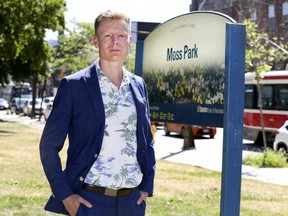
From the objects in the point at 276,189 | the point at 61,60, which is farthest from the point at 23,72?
the point at 276,189

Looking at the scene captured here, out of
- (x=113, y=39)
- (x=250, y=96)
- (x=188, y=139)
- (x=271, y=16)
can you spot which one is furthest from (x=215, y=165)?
(x=271, y=16)

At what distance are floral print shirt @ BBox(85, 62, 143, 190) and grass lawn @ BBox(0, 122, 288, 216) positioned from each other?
4.02m

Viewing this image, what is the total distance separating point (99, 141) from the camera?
131 inches

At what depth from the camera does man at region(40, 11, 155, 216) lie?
3318mm

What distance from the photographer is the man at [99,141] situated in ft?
10.9

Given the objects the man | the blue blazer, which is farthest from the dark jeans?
the blue blazer

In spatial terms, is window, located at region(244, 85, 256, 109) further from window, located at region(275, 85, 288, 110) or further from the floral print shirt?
the floral print shirt

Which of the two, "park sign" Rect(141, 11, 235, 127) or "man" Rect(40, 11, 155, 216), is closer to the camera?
"man" Rect(40, 11, 155, 216)

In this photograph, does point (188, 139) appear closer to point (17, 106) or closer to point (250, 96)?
point (250, 96)

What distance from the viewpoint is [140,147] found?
3.49 metres

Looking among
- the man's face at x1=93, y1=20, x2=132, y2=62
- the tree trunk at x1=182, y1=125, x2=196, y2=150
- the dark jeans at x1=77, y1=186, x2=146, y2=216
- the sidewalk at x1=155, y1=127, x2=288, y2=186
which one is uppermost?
the man's face at x1=93, y1=20, x2=132, y2=62

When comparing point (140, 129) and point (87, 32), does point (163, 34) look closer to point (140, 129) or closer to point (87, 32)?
point (140, 129)

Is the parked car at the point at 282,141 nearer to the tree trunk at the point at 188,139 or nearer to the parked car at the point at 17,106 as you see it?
the tree trunk at the point at 188,139

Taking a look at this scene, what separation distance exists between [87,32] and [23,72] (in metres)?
8.47
